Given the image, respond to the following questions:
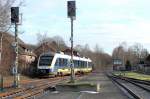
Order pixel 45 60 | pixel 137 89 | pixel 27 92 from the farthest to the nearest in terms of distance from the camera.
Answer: pixel 45 60 → pixel 137 89 → pixel 27 92

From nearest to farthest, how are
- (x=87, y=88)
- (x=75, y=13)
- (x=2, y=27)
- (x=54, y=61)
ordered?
(x=87, y=88) → (x=75, y=13) → (x=2, y=27) → (x=54, y=61)

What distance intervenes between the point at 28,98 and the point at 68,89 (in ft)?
26.8

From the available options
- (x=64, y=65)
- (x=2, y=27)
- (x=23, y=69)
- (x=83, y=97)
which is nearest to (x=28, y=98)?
(x=83, y=97)

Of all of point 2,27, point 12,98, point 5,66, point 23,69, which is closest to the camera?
point 12,98

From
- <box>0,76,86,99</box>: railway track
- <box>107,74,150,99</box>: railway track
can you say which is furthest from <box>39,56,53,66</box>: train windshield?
<box>0,76,86,99</box>: railway track

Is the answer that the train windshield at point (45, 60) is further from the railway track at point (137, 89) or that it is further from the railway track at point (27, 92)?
the railway track at point (27, 92)

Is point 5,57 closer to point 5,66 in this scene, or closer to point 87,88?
point 5,66

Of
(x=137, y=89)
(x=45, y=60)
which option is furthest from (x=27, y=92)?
(x=45, y=60)

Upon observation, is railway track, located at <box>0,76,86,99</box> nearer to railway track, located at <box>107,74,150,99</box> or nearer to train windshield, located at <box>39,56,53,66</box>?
railway track, located at <box>107,74,150,99</box>

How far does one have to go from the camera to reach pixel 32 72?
264 feet

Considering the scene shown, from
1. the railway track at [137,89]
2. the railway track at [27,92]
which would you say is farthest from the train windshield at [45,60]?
the railway track at [27,92]

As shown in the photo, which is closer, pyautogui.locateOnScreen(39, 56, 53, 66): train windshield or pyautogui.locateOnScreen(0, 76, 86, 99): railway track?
pyautogui.locateOnScreen(0, 76, 86, 99): railway track

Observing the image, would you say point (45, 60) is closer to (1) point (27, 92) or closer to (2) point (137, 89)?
(2) point (137, 89)

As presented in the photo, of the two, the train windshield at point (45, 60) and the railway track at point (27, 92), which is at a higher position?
the train windshield at point (45, 60)
